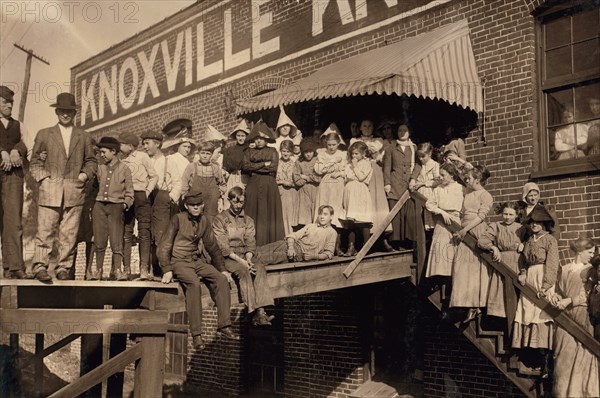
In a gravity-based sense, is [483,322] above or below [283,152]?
below

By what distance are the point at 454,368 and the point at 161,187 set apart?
4.49 metres

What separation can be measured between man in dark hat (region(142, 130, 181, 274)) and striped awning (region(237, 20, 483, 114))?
2059 millimetres

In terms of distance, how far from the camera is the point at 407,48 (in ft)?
29.3

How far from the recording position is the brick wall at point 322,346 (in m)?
10.2

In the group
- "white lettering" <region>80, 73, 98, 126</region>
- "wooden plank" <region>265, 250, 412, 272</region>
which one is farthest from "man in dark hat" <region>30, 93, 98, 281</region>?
"white lettering" <region>80, 73, 98, 126</region>

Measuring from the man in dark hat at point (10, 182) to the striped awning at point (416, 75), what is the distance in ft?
12.1

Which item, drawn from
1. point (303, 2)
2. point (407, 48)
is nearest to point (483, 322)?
point (407, 48)

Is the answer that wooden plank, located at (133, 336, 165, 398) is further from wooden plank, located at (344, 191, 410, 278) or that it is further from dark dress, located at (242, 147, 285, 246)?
wooden plank, located at (344, 191, 410, 278)

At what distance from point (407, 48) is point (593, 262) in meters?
3.94

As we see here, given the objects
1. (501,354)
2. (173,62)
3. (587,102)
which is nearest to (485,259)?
(501,354)

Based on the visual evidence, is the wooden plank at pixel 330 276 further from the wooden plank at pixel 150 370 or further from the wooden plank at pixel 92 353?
the wooden plank at pixel 92 353

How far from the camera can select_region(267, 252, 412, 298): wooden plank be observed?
22.7 ft

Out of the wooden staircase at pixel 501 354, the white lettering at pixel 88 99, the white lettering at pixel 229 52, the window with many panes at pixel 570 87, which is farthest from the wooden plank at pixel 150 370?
the white lettering at pixel 88 99

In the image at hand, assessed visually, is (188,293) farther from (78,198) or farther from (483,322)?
(483,322)
